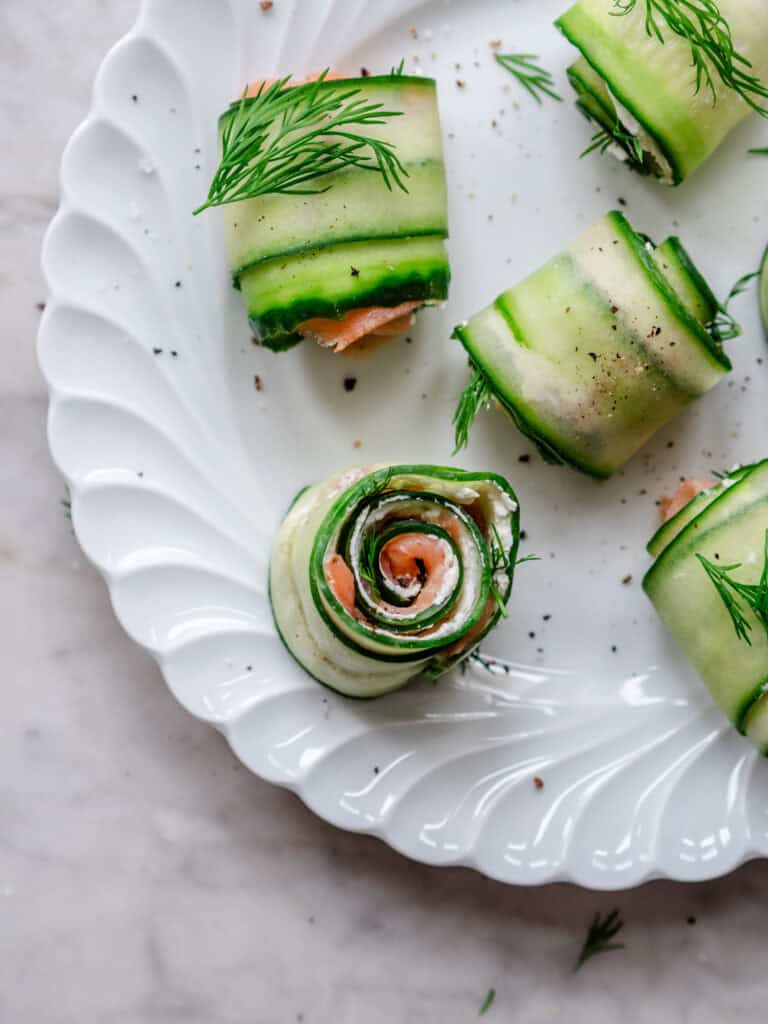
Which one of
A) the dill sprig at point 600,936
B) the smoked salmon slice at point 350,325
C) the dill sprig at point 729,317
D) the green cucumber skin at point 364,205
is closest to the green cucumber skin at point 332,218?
the green cucumber skin at point 364,205

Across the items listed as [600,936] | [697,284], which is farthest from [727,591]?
[600,936]

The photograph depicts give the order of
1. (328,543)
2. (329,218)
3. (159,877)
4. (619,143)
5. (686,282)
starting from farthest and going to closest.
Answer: (159,877) → (619,143) → (686,282) → (329,218) → (328,543)

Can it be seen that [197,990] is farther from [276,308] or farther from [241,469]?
[276,308]

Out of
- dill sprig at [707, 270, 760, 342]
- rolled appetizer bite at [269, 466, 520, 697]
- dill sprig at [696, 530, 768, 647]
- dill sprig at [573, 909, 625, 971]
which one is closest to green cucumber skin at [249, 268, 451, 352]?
rolled appetizer bite at [269, 466, 520, 697]

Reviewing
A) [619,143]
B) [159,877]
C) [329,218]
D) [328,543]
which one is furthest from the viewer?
[159,877]

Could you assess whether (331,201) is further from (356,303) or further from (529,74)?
(529,74)
